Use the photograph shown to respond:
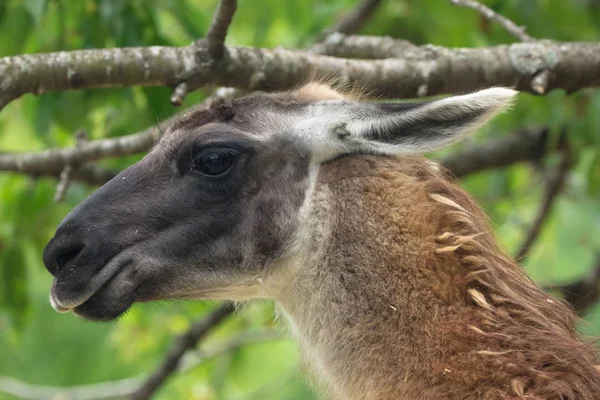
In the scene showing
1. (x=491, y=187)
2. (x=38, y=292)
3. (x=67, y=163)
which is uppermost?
(x=67, y=163)

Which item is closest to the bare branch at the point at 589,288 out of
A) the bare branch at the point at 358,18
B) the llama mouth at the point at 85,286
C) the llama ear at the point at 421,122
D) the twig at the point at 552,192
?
the twig at the point at 552,192

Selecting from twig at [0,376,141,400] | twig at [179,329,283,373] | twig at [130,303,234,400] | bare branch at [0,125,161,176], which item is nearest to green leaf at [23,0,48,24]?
bare branch at [0,125,161,176]

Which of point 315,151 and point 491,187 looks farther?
point 491,187

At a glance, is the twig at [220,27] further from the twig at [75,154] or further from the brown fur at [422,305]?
the brown fur at [422,305]

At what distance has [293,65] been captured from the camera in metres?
5.48

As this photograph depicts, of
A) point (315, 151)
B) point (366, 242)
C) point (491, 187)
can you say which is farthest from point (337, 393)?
point (491, 187)

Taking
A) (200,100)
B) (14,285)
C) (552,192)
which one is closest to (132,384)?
(14,285)

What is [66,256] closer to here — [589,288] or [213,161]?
[213,161]

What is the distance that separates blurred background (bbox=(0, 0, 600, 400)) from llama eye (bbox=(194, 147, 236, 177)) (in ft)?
2.90

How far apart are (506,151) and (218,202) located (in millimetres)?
3907

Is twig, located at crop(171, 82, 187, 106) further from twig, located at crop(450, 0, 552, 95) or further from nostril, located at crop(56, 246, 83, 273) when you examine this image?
twig, located at crop(450, 0, 552, 95)

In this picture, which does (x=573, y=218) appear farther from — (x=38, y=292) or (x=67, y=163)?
(x=38, y=292)

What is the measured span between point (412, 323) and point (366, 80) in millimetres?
1759

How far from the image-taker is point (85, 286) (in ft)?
15.0
